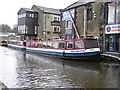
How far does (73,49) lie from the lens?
2197 centimetres

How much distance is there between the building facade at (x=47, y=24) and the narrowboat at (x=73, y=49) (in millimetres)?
17869

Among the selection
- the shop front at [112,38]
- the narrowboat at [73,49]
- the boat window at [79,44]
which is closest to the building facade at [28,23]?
the narrowboat at [73,49]

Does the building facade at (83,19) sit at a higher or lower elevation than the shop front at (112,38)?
higher

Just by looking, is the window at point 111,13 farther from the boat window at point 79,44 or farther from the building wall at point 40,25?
the building wall at point 40,25

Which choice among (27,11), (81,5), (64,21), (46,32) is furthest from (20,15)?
(81,5)

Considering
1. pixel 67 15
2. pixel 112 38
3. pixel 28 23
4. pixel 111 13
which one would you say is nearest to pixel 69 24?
pixel 67 15

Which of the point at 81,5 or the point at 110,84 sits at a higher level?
the point at 81,5

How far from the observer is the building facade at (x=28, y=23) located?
48094 millimetres

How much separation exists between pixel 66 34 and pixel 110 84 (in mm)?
20980

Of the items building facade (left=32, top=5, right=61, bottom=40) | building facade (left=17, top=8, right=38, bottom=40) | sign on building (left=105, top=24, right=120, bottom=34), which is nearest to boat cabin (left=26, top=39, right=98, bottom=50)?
sign on building (left=105, top=24, right=120, bottom=34)

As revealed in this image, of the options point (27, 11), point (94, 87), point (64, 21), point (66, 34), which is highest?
point (27, 11)

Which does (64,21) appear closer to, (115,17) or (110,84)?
(115,17)

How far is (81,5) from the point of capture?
92.5ft

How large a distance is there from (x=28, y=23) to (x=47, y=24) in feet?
15.8
